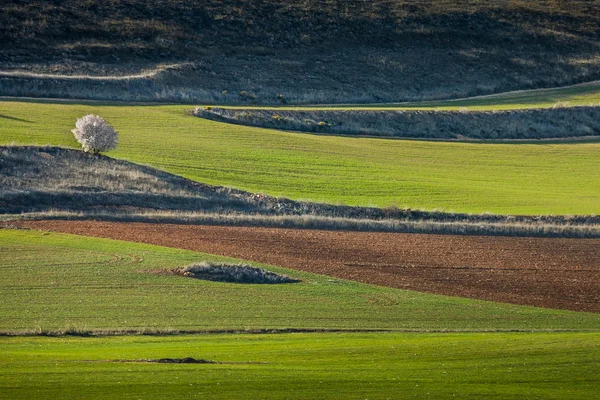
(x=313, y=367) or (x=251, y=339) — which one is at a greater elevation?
(x=313, y=367)

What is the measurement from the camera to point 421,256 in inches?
1571

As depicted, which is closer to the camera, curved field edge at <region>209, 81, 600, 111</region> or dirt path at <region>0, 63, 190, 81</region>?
dirt path at <region>0, 63, 190, 81</region>

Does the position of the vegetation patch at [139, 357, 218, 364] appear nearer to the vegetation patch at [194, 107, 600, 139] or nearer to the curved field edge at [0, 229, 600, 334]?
the curved field edge at [0, 229, 600, 334]

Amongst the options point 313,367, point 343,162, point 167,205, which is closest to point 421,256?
point 167,205

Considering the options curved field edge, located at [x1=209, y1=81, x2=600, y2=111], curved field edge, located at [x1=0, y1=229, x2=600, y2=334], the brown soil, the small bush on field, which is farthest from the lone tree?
curved field edge, located at [x1=209, y1=81, x2=600, y2=111]

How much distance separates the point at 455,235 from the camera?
4459cm

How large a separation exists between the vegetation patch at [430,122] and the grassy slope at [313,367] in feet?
128

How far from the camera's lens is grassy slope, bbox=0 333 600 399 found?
21984 mm

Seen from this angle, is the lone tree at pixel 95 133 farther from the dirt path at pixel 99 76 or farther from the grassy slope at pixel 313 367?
the grassy slope at pixel 313 367

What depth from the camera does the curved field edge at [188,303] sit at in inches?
1141

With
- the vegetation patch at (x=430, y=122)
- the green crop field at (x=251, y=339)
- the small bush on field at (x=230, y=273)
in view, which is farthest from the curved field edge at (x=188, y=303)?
the vegetation patch at (x=430, y=122)

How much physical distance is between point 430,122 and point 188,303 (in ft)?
136

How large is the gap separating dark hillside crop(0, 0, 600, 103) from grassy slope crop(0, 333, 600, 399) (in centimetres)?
4493

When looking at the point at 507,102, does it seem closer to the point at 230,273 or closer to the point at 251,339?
the point at 230,273
